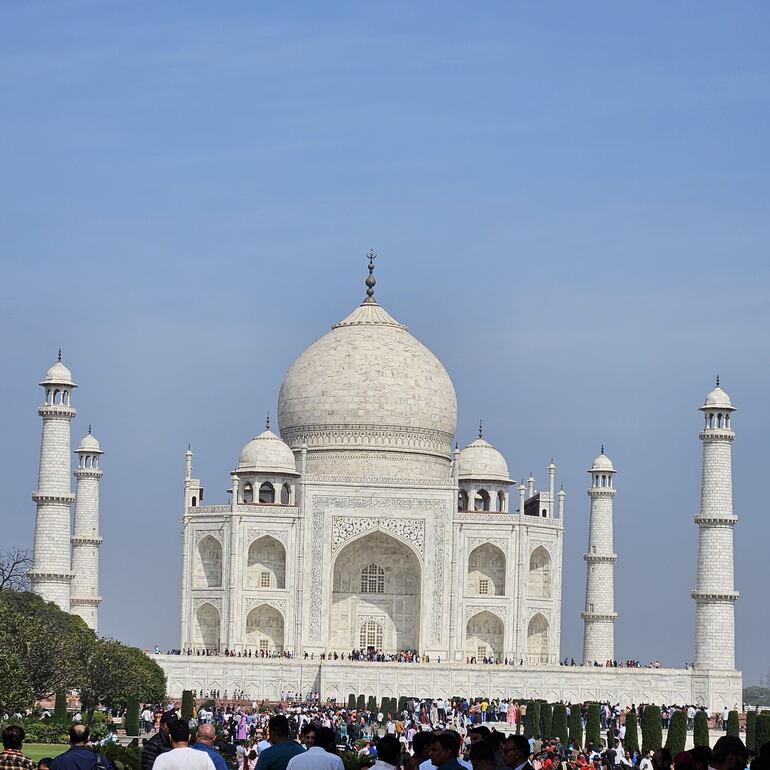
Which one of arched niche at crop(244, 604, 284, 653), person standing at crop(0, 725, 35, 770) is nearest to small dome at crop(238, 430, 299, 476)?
arched niche at crop(244, 604, 284, 653)

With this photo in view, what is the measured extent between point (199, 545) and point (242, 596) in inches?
83.9

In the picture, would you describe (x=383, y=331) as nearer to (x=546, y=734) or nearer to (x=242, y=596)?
(x=242, y=596)

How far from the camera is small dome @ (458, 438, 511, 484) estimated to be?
50.4 m

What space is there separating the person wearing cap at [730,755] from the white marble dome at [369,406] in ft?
132

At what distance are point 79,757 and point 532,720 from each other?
24.7 meters

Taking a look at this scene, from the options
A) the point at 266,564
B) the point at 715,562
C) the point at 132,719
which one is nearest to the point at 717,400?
the point at 715,562

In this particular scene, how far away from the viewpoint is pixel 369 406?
167ft

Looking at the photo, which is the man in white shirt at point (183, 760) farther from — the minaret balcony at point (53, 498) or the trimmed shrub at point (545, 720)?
the minaret balcony at point (53, 498)

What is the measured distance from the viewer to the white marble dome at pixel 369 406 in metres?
50.8

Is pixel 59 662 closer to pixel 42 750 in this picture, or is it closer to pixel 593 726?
pixel 42 750

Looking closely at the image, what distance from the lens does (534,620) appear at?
1928 inches

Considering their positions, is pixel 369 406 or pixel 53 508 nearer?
pixel 53 508

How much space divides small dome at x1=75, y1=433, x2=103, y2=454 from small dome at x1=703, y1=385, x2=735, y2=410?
54.7 feet

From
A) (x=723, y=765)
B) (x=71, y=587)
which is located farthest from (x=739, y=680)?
(x=723, y=765)
